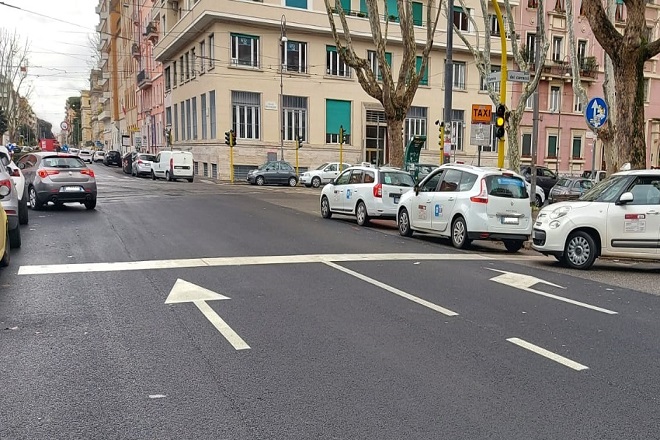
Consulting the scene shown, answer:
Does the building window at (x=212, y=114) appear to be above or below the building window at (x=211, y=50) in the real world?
below

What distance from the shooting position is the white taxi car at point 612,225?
34.7 ft

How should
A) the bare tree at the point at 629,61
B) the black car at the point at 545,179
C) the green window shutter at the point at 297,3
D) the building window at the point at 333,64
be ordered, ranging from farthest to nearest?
the building window at the point at 333,64 → the green window shutter at the point at 297,3 → the black car at the point at 545,179 → the bare tree at the point at 629,61

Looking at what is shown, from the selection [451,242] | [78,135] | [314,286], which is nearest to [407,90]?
[451,242]

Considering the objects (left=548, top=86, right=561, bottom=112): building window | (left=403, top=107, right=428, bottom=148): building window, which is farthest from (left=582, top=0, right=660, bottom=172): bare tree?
(left=548, top=86, right=561, bottom=112): building window

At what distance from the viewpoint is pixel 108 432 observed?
152 inches

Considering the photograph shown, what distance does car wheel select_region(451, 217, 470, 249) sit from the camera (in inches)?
505

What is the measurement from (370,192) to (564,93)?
1518 inches

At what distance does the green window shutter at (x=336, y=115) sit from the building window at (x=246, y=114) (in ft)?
16.9

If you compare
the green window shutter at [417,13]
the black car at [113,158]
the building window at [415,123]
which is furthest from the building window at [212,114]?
the black car at [113,158]

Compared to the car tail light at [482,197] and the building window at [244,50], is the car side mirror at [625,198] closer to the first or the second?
the car tail light at [482,197]

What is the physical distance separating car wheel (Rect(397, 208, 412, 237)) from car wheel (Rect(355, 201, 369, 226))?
1739 millimetres

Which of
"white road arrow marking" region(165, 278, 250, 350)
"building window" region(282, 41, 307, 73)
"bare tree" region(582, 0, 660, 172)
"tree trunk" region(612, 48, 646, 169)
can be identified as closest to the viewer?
"white road arrow marking" region(165, 278, 250, 350)

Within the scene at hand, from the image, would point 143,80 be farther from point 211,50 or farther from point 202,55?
point 211,50

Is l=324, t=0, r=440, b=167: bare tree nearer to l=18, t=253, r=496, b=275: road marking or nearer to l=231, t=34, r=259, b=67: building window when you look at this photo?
l=18, t=253, r=496, b=275: road marking
